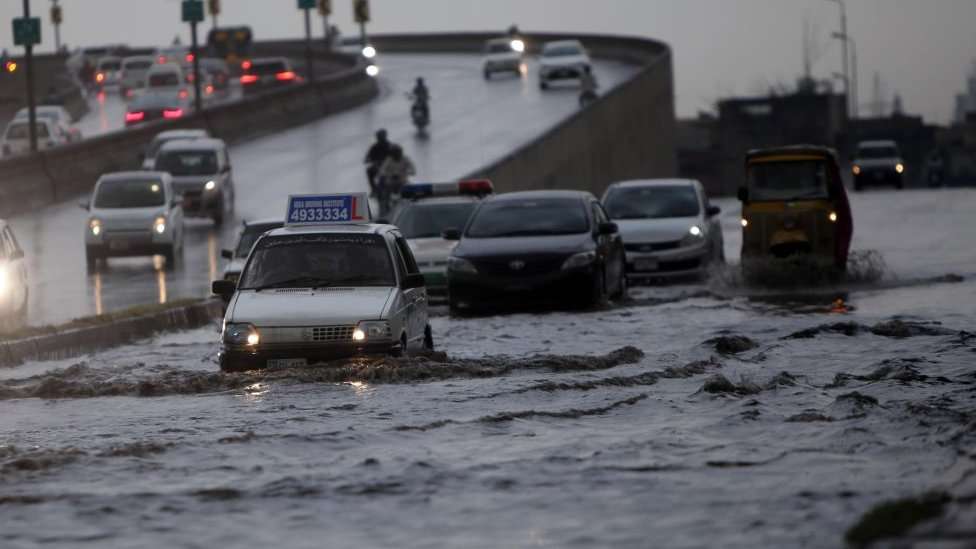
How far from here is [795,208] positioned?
88.9 feet

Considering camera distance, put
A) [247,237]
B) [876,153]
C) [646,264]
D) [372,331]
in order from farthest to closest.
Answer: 1. [876,153]
2. [646,264]
3. [247,237]
4. [372,331]

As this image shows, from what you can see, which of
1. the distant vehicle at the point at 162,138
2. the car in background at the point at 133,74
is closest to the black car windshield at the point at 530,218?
the distant vehicle at the point at 162,138

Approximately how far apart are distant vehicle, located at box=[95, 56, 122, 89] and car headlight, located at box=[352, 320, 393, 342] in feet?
280

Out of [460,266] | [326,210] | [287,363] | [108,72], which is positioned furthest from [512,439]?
[108,72]

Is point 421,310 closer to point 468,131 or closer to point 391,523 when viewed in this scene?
point 391,523

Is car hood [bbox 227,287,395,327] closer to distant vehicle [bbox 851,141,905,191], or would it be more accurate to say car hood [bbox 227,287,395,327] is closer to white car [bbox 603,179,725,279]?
white car [bbox 603,179,725,279]

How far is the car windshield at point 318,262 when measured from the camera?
16609 millimetres

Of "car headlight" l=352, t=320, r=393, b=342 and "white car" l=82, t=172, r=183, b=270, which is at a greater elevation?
"car headlight" l=352, t=320, r=393, b=342

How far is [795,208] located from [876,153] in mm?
42258

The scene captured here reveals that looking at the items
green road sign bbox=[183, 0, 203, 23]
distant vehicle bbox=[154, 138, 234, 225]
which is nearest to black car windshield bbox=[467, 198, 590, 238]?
distant vehicle bbox=[154, 138, 234, 225]

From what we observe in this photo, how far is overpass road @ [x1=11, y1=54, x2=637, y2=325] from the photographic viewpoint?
29.7 metres

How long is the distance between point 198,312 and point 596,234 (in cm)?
507

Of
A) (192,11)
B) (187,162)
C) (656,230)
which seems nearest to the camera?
(656,230)

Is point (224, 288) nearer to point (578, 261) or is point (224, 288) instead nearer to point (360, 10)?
point (578, 261)
